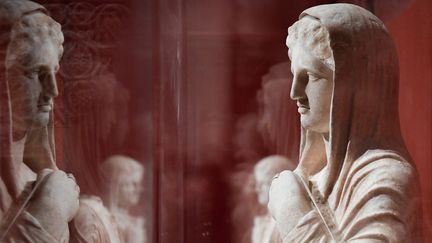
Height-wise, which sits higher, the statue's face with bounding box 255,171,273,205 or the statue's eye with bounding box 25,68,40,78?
the statue's eye with bounding box 25,68,40,78

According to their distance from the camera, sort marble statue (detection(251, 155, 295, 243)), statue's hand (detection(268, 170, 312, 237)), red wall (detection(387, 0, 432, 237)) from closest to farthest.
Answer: statue's hand (detection(268, 170, 312, 237)) → red wall (detection(387, 0, 432, 237)) → marble statue (detection(251, 155, 295, 243))

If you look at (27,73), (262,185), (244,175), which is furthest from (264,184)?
(27,73)

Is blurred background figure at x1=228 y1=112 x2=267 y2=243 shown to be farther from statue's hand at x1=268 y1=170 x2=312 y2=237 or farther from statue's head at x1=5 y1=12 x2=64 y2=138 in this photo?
statue's head at x1=5 y1=12 x2=64 y2=138

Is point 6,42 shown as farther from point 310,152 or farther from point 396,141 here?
point 396,141

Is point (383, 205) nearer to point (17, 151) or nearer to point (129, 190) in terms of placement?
point (17, 151)

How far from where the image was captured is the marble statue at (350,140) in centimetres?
284

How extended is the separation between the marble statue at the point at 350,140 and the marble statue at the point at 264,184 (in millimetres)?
540

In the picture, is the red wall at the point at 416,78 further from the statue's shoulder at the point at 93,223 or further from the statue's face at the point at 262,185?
the statue's shoulder at the point at 93,223

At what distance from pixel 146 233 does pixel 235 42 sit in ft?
2.71

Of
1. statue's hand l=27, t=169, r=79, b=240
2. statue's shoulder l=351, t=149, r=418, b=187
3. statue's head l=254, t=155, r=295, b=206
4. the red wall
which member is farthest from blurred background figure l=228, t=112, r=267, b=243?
statue's shoulder l=351, t=149, r=418, b=187

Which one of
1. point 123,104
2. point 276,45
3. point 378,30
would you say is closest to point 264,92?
point 276,45

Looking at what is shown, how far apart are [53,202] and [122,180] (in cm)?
68

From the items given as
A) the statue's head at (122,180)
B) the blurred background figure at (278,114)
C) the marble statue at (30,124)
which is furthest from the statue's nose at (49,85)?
the blurred background figure at (278,114)

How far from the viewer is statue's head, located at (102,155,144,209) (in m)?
3.72
